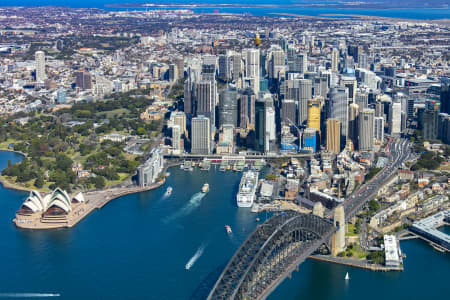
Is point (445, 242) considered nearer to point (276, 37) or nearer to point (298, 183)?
point (298, 183)

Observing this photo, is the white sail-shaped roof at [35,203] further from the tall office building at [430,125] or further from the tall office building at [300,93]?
the tall office building at [430,125]

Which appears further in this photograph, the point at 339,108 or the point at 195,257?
the point at 339,108

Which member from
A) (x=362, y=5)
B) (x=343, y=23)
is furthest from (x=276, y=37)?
(x=362, y=5)

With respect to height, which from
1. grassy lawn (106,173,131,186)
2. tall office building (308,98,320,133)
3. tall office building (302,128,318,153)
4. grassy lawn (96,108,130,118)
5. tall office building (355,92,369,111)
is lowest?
grassy lawn (106,173,131,186)

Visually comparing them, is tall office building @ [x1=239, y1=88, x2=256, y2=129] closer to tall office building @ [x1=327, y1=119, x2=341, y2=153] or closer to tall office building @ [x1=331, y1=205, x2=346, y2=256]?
tall office building @ [x1=327, y1=119, x2=341, y2=153]

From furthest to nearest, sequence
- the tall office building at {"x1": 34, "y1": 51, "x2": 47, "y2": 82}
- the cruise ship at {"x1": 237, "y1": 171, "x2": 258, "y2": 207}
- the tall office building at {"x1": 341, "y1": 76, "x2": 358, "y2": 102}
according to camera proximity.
Answer: the tall office building at {"x1": 34, "y1": 51, "x2": 47, "y2": 82}
the tall office building at {"x1": 341, "y1": 76, "x2": 358, "y2": 102}
the cruise ship at {"x1": 237, "y1": 171, "x2": 258, "y2": 207}

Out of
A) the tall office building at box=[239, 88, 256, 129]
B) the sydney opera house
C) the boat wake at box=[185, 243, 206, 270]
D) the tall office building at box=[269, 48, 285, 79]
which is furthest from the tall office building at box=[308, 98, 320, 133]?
the tall office building at box=[269, 48, 285, 79]

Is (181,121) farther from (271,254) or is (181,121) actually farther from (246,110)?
(271,254)

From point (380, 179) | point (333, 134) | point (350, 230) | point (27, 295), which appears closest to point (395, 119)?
point (333, 134)
